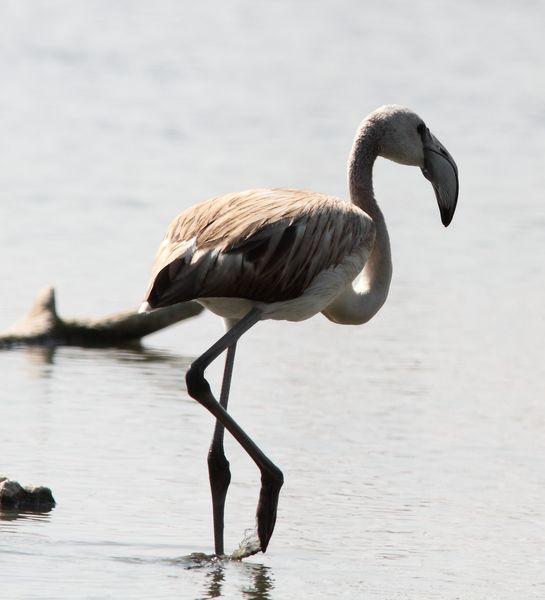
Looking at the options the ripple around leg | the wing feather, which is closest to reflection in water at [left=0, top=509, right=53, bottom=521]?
the ripple around leg

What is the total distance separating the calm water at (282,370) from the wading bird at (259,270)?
1.58 feet

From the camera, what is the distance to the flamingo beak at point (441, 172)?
7801mm

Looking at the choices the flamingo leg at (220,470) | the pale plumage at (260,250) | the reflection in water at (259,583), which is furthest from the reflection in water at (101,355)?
the reflection in water at (259,583)

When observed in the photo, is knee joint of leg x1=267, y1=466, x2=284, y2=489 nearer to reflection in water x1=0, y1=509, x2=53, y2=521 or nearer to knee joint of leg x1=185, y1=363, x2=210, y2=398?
knee joint of leg x1=185, y1=363, x2=210, y2=398

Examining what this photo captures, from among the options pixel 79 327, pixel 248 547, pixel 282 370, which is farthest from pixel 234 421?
pixel 79 327

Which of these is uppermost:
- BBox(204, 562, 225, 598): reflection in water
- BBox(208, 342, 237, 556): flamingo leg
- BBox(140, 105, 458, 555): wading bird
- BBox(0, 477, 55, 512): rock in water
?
BBox(140, 105, 458, 555): wading bird

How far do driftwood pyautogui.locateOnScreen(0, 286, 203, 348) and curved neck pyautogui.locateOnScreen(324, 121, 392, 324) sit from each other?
334 centimetres

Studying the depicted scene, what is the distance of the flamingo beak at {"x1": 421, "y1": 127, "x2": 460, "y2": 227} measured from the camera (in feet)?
25.6

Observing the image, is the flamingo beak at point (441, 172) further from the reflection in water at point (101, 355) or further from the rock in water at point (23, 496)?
the reflection in water at point (101, 355)

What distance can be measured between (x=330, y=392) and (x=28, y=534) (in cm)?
356

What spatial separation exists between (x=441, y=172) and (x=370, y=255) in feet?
1.77

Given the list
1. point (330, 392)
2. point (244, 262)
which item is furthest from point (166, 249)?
point (330, 392)

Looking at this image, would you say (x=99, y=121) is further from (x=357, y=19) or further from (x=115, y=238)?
Result: (x=357, y=19)

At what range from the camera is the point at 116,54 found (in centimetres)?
2847
